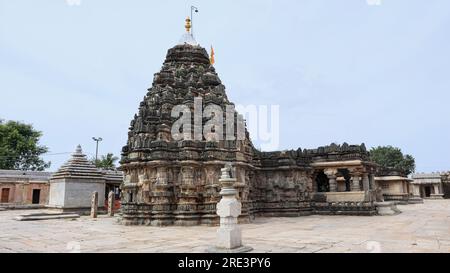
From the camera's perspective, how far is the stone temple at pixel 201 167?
15.2 meters

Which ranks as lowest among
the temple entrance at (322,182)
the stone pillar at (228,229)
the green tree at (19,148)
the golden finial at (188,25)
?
the stone pillar at (228,229)

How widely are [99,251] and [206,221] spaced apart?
723 centimetres

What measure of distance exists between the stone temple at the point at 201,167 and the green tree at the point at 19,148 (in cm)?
3328

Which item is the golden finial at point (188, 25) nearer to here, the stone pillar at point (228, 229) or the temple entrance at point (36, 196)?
the stone pillar at point (228, 229)

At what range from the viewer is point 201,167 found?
→ 15641 millimetres

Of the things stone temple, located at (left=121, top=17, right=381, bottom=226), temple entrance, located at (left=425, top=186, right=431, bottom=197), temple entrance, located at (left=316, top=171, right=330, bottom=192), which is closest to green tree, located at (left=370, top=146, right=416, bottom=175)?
temple entrance, located at (left=425, top=186, right=431, bottom=197)

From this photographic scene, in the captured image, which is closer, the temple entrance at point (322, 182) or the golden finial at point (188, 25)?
the golden finial at point (188, 25)

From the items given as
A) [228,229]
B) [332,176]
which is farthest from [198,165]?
[332,176]

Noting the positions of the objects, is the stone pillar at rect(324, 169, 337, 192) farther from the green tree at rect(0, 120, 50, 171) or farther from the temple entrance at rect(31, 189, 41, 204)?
the green tree at rect(0, 120, 50, 171)

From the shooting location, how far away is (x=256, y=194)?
2016 cm

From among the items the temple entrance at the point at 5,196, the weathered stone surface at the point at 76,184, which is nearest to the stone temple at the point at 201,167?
the weathered stone surface at the point at 76,184

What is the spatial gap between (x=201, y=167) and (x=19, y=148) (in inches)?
1514

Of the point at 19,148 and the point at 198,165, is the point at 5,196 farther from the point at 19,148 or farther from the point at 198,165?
the point at 198,165
